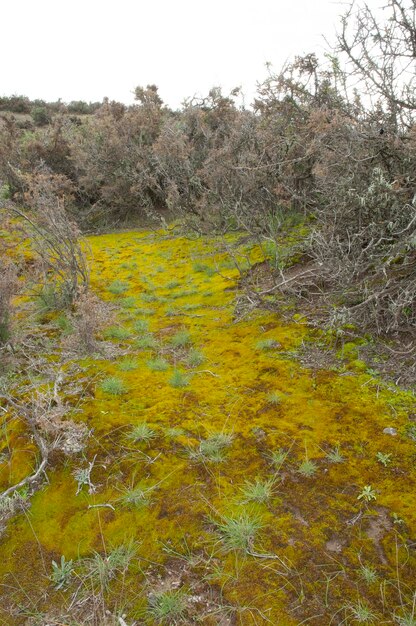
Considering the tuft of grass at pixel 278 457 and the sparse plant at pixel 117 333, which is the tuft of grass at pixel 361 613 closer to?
the tuft of grass at pixel 278 457

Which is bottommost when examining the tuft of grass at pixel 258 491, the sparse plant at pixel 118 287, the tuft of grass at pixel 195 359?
the tuft of grass at pixel 258 491

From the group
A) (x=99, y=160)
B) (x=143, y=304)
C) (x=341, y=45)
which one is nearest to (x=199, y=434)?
(x=143, y=304)

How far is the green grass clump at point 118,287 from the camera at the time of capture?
7.35 metres

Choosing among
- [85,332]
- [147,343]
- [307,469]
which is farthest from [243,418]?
[85,332]

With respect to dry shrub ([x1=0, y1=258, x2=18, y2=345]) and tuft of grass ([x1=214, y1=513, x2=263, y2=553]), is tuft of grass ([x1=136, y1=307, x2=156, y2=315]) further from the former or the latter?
tuft of grass ([x1=214, y1=513, x2=263, y2=553])

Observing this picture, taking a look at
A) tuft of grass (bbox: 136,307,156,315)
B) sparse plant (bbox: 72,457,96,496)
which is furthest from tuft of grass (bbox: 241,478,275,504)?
tuft of grass (bbox: 136,307,156,315)

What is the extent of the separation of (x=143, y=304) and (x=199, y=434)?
3580 millimetres

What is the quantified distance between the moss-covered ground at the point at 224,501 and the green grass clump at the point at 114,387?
1 centimetres

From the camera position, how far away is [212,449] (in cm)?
324

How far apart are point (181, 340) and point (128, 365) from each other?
0.79m

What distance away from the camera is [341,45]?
433cm

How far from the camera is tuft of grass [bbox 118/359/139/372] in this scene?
15.2 ft

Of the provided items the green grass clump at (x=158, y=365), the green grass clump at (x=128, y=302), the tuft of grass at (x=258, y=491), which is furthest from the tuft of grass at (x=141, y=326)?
the tuft of grass at (x=258, y=491)

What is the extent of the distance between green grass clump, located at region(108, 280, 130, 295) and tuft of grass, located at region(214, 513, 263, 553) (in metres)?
5.26
